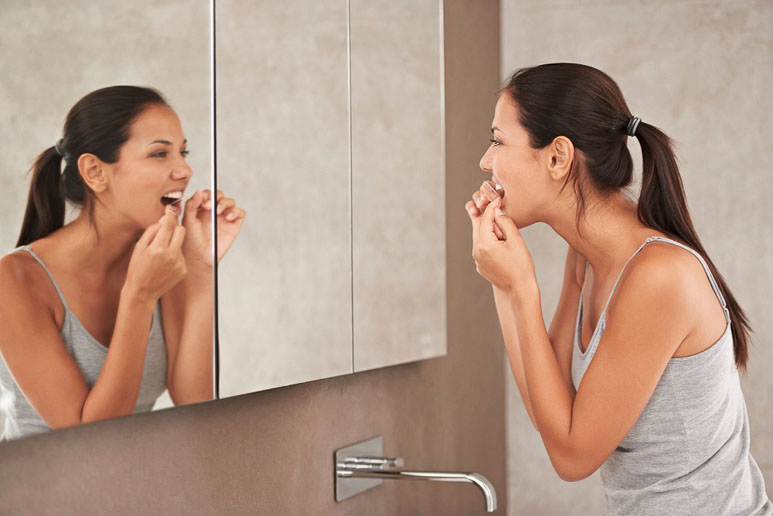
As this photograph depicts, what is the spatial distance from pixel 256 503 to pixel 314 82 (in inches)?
23.2

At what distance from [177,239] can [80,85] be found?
0.67ft

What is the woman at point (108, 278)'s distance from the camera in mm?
714

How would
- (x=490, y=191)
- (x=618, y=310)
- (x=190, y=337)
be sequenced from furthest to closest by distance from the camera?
(x=490, y=191)
(x=618, y=310)
(x=190, y=337)

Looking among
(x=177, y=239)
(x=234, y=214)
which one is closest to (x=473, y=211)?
(x=234, y=214)

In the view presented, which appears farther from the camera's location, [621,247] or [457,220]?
[457,220]

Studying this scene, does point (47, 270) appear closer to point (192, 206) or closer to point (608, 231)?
point (192, 206)

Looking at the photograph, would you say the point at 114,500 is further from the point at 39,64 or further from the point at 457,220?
the point at 457,220

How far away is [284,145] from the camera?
1099mm

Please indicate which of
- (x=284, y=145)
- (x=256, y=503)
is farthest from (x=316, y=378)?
(x=284, y=145)

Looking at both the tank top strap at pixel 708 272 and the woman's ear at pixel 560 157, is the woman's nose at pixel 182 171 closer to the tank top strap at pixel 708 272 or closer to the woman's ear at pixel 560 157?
the woman's ear at pixel 560 157

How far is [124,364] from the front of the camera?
2.72 ft

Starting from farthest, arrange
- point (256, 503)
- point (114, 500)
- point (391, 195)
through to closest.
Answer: point (391, 195) → point (256, 503) → point (114, 500)

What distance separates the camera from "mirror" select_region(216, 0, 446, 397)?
1016 mm

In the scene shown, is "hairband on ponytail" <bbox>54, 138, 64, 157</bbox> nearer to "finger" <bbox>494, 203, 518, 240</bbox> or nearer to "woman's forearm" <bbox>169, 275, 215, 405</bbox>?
"woman's forearm" <bbox>169, 275, 215, 405</bbox>
